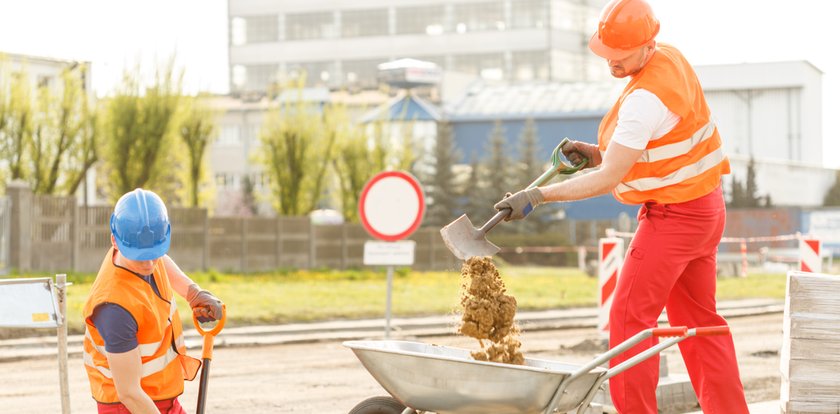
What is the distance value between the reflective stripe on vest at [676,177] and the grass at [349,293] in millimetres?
11654

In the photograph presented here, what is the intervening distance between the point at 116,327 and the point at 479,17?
313ft

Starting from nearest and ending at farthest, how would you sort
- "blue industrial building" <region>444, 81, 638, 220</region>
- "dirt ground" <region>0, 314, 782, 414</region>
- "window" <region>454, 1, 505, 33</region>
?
1. "dirt ground" <region>0, 314, 782, 414</region>
2. "blue industrial building" <region>444, 81, 638, 220</region>
3. "window" <region>454, 1, 505, 33</region>

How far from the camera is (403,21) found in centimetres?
10119

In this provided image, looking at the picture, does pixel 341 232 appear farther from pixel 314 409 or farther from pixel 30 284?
pixel 30 284

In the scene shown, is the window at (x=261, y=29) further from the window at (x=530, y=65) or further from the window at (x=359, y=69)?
the window at (x=530, y=65)

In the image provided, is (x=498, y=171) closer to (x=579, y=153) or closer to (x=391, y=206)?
(x=391, y=206)

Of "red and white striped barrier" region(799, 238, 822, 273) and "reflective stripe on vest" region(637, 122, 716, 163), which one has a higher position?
"reflective stripe on vest" region(637, 122, 716, 163)

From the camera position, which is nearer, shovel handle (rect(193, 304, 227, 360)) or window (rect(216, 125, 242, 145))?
shovel handle (rect(193, 304, 227, 360))

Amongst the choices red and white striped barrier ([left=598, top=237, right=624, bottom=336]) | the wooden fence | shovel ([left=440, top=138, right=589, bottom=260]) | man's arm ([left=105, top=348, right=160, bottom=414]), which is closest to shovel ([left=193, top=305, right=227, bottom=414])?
man's arm ([left=105, top=348, right=160, bottom=414])

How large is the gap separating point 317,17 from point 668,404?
97104 millimetres

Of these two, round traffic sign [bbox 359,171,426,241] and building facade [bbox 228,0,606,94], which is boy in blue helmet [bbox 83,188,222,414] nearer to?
round traffic sign [bbox 359,171,426,241]

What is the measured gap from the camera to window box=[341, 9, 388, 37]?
101750 mm

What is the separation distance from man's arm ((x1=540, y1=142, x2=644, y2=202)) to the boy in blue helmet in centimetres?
165

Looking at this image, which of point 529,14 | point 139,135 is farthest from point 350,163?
point 529,14
